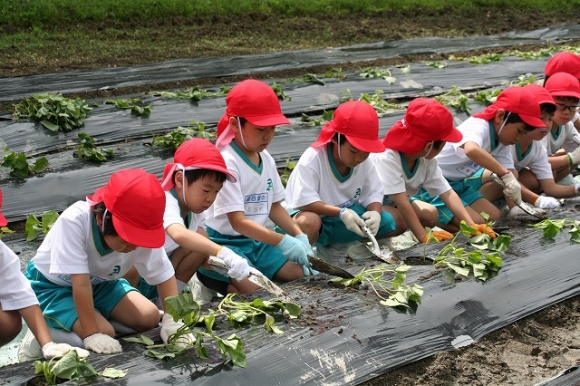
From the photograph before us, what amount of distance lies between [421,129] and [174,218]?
5.95 ft

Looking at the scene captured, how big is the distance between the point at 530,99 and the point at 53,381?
3852 millimetres

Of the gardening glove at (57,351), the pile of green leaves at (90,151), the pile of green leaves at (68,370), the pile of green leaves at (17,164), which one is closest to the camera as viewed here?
the pile of green leaves at (68,370)

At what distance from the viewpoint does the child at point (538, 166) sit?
5.81 metres

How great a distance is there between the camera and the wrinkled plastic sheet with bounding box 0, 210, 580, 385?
3.10 m

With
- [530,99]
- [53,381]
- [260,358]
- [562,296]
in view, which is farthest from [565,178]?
[53,381]

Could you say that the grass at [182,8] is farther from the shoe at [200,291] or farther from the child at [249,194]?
the shoe at [200,291]

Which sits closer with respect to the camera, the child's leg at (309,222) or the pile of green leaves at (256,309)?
the pile of green leaves at (256,309)

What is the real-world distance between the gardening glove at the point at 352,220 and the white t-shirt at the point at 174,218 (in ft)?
2.93

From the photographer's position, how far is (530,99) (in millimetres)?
5551

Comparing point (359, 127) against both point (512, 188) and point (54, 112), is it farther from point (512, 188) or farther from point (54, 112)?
point (54, 112)

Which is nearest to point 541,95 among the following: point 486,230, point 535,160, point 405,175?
point 535,160

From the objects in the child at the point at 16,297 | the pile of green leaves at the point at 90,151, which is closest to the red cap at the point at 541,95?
the pile of green leaves at the point at 90,151

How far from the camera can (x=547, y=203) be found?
575 centimetres

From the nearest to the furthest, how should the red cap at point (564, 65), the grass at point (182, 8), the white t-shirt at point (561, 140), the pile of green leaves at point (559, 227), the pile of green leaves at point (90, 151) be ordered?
the pile of green leaves at point (559, 227) → the pile of green leaves at point (90, 151) → the white t-shirt at point (561, 140) → the red cap at point (564, 65) → the grass at point (182, 8)
